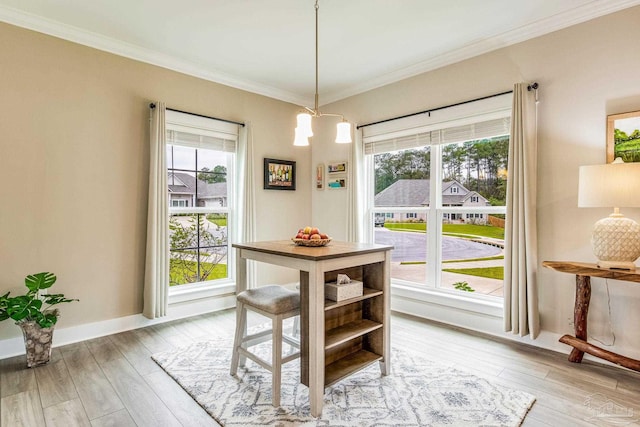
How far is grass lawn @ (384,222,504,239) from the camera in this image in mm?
3301

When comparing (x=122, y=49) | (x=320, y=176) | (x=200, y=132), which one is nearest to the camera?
(x=122, y=49)

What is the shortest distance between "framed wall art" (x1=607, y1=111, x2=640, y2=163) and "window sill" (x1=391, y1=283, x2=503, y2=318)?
5.00 ft

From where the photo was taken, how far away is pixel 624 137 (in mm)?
2492

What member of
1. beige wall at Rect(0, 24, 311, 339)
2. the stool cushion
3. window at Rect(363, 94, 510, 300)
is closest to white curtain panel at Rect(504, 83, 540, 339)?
window at Rect(363, 94, 510, 300)

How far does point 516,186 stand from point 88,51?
3.93m

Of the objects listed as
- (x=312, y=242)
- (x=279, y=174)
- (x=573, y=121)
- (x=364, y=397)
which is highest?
(x=573, y=121)

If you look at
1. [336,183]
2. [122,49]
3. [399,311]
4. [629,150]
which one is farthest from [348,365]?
[122,49]

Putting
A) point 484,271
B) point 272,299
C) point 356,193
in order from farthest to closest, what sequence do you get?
point 356,193 → point 484,271 → point 272,299

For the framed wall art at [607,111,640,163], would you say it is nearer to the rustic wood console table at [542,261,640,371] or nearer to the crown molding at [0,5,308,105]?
Result: the rustic wood console table at [542,261,640,371]

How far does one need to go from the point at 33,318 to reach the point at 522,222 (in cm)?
389

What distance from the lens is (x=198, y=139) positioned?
378 centimetres

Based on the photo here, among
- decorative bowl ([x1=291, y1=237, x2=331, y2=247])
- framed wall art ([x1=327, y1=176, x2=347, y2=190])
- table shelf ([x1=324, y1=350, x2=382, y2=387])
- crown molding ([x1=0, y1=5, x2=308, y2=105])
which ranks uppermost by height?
crown molding ([x1=0, y1=5, x2=308, y2=105])

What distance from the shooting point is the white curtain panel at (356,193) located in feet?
13.8

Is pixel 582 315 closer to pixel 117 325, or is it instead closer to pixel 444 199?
pixel 444 199
